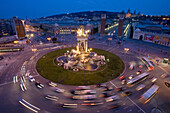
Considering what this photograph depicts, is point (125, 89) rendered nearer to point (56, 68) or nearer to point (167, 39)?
point (56, 68)

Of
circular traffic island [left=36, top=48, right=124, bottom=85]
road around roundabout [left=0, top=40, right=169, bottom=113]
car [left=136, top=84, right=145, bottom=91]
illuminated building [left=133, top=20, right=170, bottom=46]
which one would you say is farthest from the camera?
illuminated building [left=133, top=20, right=170, bottom=46]

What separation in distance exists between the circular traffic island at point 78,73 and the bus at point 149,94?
14079mm

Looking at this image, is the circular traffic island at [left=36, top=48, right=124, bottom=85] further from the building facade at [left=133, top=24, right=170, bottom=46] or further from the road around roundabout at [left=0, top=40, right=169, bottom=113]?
the building facade at [left=133, top=24, right=170, bottom=46]

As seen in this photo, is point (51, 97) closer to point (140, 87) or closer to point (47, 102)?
point (47, 102)

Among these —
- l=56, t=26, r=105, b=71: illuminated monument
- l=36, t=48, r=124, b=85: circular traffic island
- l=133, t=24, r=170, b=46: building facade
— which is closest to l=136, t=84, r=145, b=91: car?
l=36, t=48, r=124, b=85: circular traffic island

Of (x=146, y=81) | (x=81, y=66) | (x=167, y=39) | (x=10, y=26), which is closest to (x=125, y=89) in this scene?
(x=146, y=81)

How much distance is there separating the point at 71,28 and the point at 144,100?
134 metres

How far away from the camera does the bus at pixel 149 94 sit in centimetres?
3262

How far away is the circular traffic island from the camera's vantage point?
4278 centimetres

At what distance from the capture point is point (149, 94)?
34.2 m

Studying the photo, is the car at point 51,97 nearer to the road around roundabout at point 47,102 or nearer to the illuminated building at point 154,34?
the road around roundabout at point 47,102

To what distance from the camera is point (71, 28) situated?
148 meters

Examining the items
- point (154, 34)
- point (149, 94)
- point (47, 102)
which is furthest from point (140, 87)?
point (154, 34)

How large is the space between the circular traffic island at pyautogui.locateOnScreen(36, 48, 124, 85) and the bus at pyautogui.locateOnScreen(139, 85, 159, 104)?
14079mm
